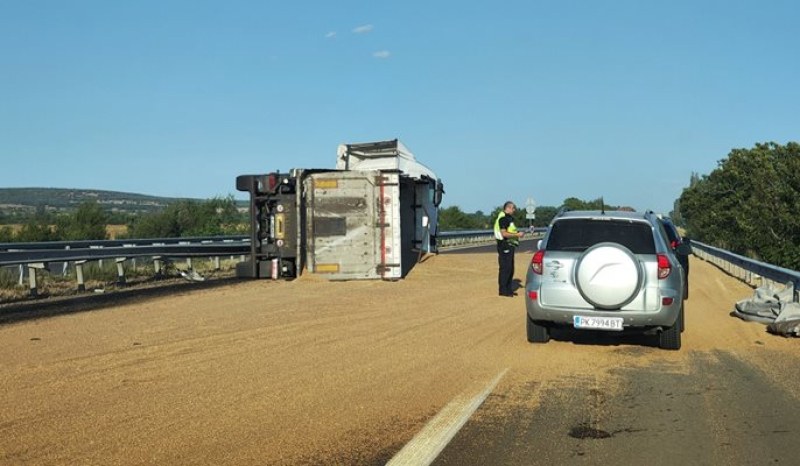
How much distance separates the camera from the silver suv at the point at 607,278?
9.48 metres

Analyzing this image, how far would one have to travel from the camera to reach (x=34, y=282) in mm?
16797

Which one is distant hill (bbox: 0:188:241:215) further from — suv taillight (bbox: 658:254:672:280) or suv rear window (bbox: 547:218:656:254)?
suv taillight (bbox: 658:254:672:280)

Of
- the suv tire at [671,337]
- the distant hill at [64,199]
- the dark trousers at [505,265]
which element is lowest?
the suv tire at [671,337]

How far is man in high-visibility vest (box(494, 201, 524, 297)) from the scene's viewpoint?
16.3 m

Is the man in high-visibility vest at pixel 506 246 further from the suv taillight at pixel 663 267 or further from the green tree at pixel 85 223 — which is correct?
the green tree at pixel 85 223

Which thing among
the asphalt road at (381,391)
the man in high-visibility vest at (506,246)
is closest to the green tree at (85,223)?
the asphalt road at (381,391)

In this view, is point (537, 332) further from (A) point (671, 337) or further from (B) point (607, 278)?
(A) point (671, 337)

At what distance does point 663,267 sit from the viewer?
9.65m

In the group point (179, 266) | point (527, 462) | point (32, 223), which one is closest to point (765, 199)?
point (179, 266)

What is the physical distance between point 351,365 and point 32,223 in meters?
34.6

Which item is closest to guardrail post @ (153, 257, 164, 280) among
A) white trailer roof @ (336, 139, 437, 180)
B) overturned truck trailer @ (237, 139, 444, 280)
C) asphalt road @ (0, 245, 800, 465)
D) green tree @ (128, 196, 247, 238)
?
overturned truck trailer @ (237, 139, 444, 280)

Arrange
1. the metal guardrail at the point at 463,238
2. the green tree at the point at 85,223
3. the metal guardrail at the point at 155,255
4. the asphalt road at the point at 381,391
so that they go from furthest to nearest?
the metal guardrail at the point at 463,238 → the green tree at the point at 85,223 → the metal guardrail at the point at 155,255 → the asphalt road at the point at 381,391

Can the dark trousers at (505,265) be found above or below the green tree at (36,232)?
below

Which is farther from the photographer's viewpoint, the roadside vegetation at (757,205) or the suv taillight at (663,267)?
the roadside vegetation at (757,205)
